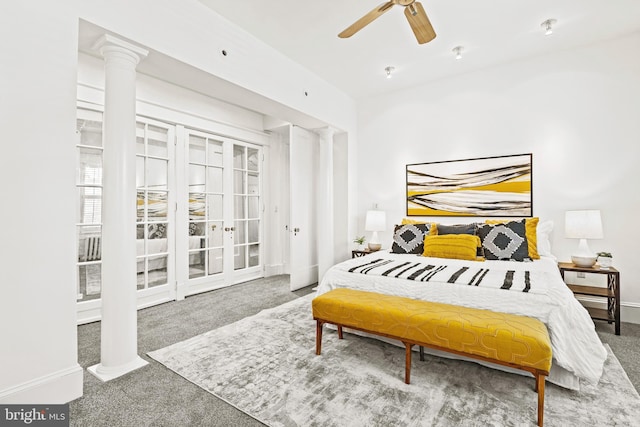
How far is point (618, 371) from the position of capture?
219 cm

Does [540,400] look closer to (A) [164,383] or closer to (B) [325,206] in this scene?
(A) [164,383]

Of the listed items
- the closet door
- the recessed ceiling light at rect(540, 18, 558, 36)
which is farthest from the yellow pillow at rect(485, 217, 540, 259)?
the closet door

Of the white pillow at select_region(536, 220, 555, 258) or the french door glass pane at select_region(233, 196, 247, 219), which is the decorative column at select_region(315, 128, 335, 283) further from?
the white pillow at select_region(536, 220, 555, 258)

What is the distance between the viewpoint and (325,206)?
15.4ft

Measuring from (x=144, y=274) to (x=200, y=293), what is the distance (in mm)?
783

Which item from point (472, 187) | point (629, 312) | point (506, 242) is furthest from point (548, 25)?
point (629, 312)

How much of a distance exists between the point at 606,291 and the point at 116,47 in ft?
15.4

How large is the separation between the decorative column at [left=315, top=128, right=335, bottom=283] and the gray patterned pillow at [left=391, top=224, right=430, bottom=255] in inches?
43.0

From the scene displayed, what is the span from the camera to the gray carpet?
1765 mm

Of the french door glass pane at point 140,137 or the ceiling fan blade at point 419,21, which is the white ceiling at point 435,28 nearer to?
the ceiling fan blade at point 419,21

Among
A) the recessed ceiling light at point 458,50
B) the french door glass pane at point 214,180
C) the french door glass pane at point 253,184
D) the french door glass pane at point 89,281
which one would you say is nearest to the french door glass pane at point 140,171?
the french door glass pane at point 214,180

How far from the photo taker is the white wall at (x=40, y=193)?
1736mm

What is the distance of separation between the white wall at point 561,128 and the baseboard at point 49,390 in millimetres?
3908

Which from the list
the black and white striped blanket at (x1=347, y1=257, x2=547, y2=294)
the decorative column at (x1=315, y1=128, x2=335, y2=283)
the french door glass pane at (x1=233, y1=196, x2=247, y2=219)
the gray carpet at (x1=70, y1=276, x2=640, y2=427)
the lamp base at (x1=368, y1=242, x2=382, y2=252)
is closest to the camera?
the gray carpet at (x1=70, y1=276, x2=640, y2=427)
